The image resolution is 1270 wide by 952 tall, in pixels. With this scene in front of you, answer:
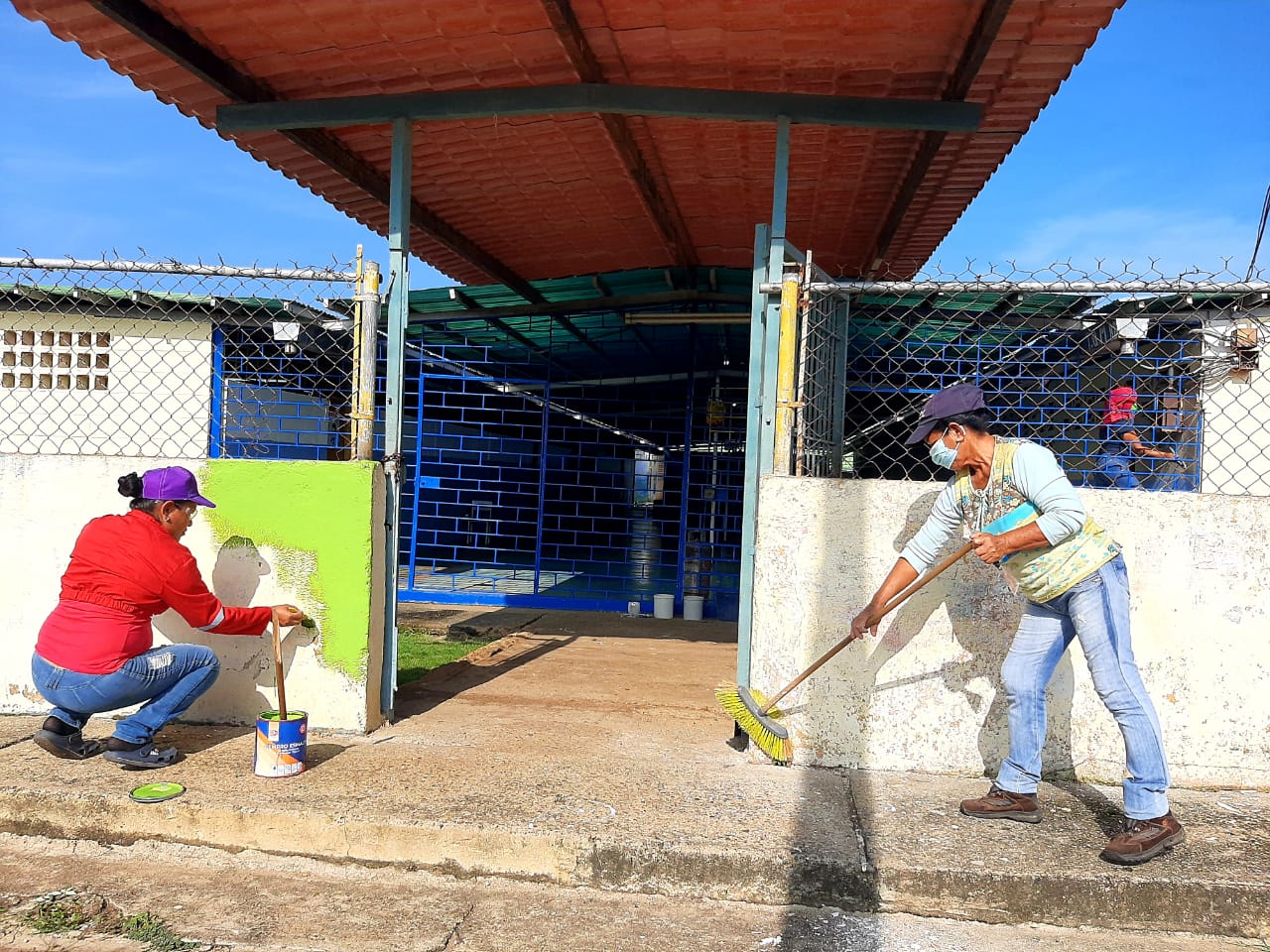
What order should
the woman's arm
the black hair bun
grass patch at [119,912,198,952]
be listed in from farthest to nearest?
the woman's arm < the black hair bun < grass patch at [119,912,198,952]

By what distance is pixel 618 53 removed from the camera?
4.48 metres

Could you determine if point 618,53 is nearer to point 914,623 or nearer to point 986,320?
point 914,623

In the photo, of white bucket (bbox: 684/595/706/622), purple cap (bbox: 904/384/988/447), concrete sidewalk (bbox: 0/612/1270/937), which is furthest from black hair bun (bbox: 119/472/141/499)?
white bucket (bbox: 684/595/706/622)

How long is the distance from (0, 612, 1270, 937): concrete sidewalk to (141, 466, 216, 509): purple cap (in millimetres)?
1136

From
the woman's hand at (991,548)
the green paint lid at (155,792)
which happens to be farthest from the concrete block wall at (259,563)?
the woman's hand at (991,548)

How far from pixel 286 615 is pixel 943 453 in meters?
2.88

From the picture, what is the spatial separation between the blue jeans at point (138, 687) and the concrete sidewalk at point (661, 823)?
20 centimetres

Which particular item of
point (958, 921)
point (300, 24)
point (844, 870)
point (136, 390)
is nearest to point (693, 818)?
point (844, 870)

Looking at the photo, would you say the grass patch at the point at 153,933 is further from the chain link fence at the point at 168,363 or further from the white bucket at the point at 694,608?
the white bucket at the point at 694,608

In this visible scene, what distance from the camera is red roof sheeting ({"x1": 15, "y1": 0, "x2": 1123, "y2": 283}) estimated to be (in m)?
4.09

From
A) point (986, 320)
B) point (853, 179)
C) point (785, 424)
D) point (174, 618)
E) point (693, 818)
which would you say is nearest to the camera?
point (693, 818)

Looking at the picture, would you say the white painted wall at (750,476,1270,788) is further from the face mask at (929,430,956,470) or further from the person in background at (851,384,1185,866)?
the face mask at (929,430,956,470)

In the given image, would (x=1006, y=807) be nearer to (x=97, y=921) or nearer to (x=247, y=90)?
(x=97, y=921)

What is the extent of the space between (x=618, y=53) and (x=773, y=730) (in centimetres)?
323
